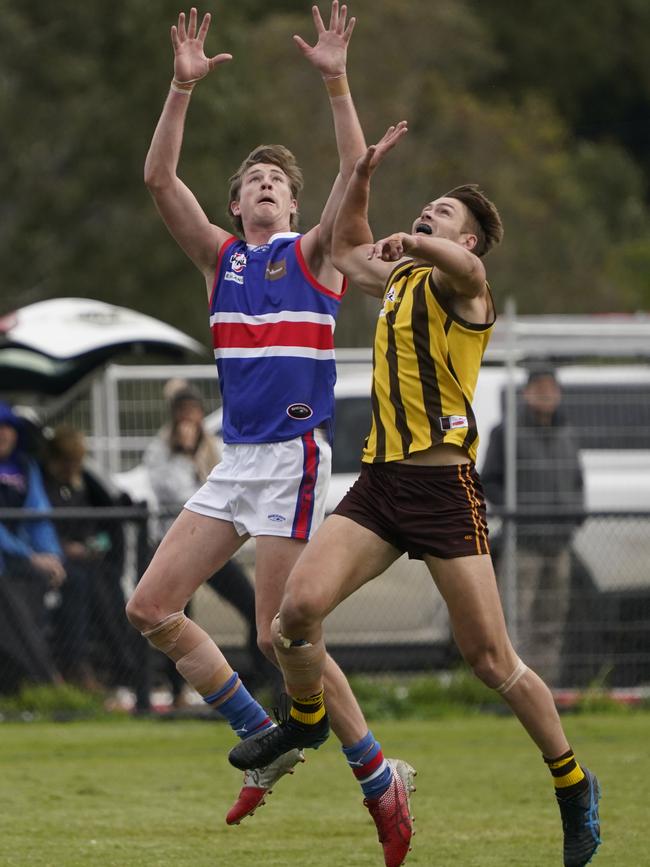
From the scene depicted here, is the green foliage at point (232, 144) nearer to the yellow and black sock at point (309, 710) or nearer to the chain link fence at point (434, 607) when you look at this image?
the chain link fence at point (434, 607)

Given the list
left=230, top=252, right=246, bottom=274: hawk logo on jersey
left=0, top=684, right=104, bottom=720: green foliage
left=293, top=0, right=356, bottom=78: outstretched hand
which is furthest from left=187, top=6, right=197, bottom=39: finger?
left=0, top=684, right=104, bottom=720: green foliage

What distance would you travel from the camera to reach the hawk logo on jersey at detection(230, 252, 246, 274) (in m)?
7.29

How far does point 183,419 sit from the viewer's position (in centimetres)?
1227

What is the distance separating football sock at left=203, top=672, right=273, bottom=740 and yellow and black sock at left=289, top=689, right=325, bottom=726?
303 mm

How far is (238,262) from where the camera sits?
7.32 m

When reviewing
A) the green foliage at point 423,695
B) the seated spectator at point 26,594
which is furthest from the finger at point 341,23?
the green foliage at point 423,695

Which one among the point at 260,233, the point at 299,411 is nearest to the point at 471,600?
the point at 299,411

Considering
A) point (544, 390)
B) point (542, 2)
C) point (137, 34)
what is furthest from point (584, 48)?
point (544, 390)

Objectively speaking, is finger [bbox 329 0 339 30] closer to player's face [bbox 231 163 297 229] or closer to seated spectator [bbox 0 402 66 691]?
player's face [bbox 231 163 297 229]

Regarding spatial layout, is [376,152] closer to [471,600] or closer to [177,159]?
[177,159]

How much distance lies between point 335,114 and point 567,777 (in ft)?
9.23

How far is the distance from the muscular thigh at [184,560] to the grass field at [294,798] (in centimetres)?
107

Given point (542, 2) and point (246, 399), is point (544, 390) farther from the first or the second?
point (542, 2)

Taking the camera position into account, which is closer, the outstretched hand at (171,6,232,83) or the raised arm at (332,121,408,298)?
the raised arm at (332,121,408,298)
